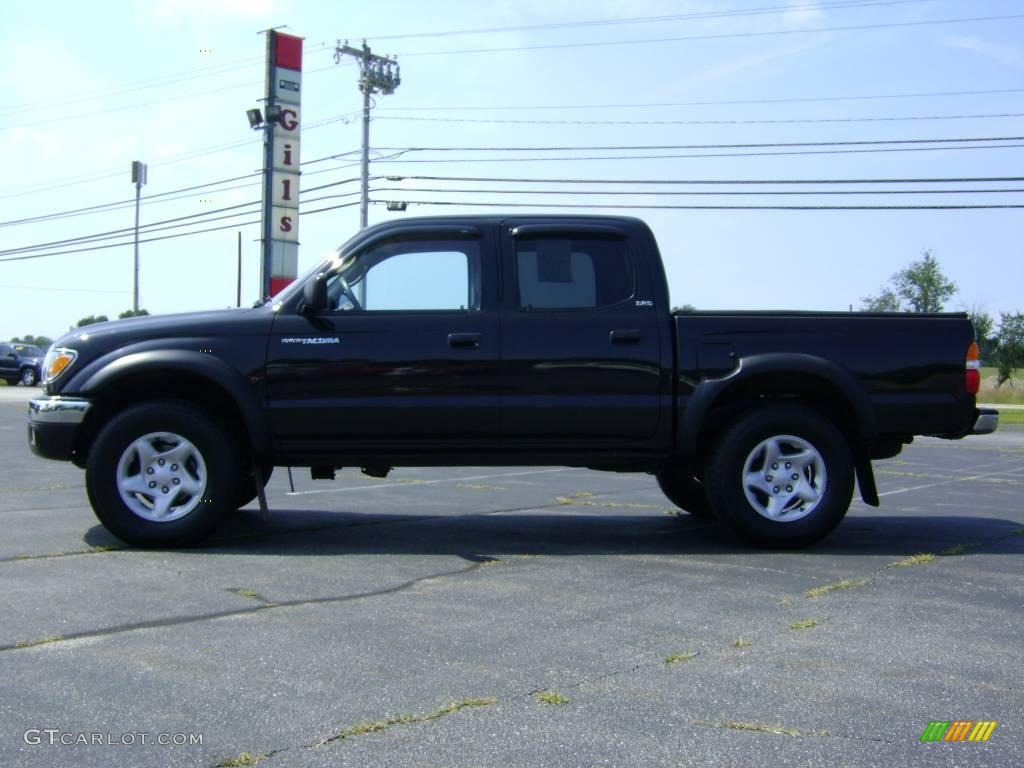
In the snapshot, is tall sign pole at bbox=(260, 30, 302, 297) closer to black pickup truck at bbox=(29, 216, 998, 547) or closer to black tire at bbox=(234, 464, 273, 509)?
black tire at bbox=(234, 464, 273, 509)

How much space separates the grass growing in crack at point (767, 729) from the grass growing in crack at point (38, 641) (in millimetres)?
2645

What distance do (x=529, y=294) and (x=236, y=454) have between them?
2072mm

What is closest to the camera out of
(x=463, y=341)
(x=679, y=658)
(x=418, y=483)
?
(x=679, y=658)

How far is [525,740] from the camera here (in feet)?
11.6

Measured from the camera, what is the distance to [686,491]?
8.60 metres

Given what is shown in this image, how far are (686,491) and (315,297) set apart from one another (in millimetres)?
3243

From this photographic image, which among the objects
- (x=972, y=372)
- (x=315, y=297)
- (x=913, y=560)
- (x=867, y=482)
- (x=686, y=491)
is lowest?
(x=913, y=560)

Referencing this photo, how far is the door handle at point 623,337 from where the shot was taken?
712cm

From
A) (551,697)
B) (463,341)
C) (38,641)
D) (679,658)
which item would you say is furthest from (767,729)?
(463,341)

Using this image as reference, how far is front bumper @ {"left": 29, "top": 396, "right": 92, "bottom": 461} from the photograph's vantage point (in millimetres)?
6941

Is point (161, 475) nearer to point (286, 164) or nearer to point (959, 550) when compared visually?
point (959, 550)

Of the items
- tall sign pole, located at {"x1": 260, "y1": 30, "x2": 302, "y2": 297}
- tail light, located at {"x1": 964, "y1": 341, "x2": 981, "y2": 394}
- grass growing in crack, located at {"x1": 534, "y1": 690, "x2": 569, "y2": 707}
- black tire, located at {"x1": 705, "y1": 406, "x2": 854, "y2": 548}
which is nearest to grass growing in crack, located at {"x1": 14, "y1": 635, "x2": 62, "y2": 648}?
grass growing in crack, located at {"x1": 534, "y1": 690, "x2": 569, "y2": 707}

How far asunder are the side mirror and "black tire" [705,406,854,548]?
263cm

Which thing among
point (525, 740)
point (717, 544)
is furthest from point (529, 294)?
point (525, 740)
